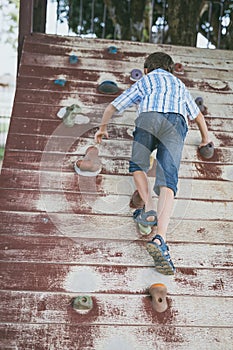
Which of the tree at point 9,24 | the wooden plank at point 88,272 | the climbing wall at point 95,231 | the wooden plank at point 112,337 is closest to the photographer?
the wooden plank at point 112,337

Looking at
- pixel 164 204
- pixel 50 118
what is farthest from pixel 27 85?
pixel 164 204

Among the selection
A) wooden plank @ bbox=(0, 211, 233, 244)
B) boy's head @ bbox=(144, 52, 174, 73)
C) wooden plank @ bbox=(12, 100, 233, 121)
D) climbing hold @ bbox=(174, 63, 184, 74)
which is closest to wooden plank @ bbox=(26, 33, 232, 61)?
climbing hold @ bbox=(174, 63, 184, 74)

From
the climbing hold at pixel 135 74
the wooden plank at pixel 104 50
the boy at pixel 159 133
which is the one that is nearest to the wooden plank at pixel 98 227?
the boy at pixel 159 133

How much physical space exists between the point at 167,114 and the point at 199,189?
20.2 inches

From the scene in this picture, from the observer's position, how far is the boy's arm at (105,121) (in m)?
2.99

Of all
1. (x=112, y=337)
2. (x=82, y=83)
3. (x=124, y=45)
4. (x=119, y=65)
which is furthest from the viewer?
(x=124, y=45)

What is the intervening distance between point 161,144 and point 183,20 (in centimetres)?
377

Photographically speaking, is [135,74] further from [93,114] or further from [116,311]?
[116,311]

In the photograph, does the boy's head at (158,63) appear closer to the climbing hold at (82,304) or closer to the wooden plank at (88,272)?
the wooden plank at (88,272)

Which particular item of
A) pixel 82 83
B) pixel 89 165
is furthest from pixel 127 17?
pixel 89 165

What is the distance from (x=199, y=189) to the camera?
3.04 meters

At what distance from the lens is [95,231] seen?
8.86ft

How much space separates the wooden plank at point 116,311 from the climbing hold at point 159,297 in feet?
0.09

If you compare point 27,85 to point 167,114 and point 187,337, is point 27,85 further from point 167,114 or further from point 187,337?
point 187,337
